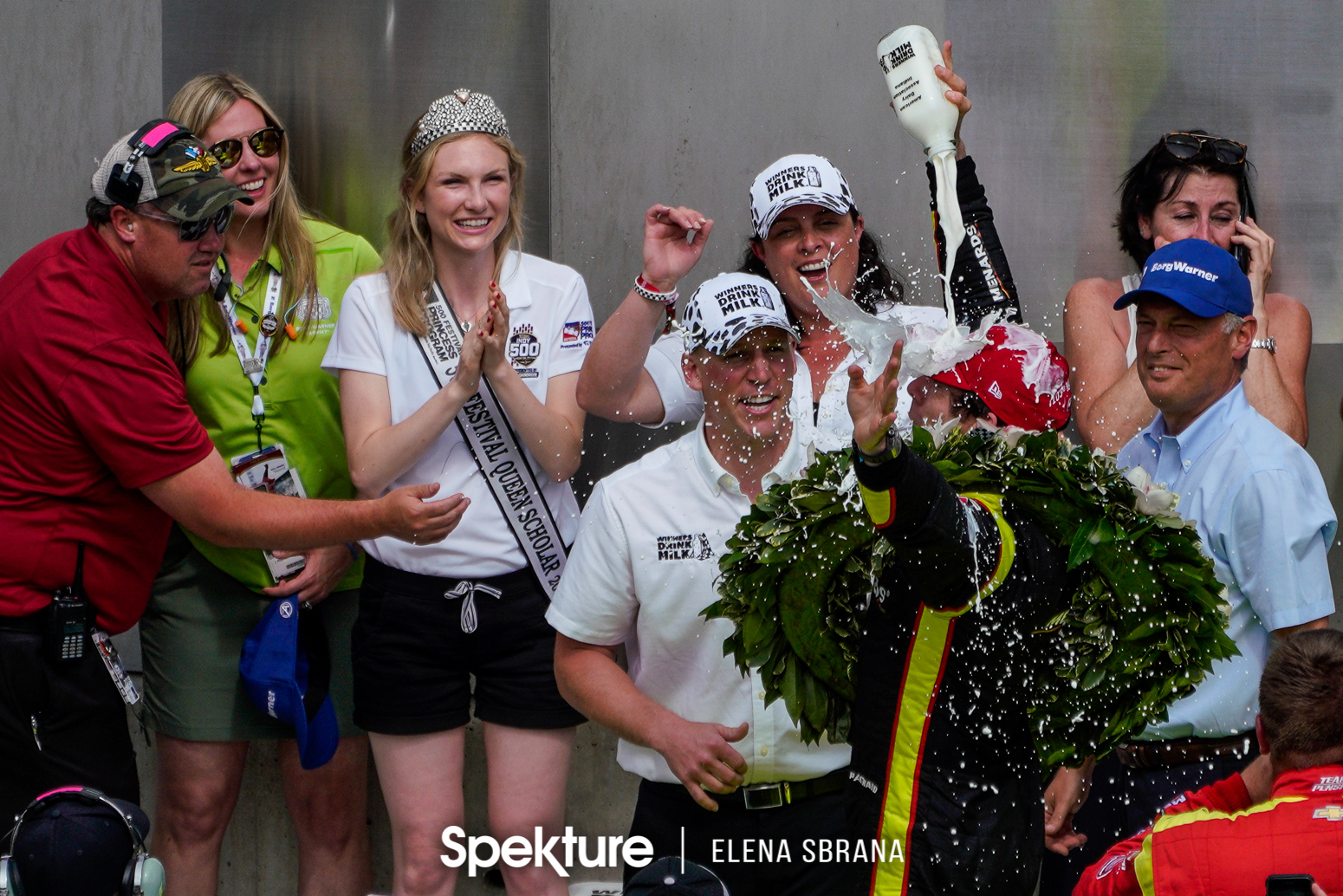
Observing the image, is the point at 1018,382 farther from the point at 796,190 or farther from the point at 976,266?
the point at 796,190

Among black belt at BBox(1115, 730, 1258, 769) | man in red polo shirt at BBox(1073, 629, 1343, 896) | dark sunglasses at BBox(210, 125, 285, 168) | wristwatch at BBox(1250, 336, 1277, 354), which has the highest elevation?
dark sunglasses at BBox(210, 125, 285, 168)

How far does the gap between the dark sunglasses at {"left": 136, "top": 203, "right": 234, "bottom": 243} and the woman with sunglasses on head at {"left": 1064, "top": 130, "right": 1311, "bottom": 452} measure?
2.72 m

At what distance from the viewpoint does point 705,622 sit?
3736mm

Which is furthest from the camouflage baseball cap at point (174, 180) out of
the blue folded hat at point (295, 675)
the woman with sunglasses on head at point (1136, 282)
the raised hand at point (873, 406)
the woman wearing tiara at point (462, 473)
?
the woman with sunglasses on head at point (1136, 282)

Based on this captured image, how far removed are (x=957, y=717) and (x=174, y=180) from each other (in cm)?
257

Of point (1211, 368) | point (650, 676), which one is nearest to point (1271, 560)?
Answer: point (1211, 368)

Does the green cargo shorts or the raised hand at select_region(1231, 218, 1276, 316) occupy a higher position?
the raised hand at select_region(1231, 218, 1276, 316)

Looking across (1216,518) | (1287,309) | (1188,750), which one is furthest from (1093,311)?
(1188,750)

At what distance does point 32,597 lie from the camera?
404 cm

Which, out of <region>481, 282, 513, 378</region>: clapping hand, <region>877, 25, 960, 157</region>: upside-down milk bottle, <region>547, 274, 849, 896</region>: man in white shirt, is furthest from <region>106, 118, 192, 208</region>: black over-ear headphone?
<region>877, 25, 960, 157</region>: upside-down milk bottle

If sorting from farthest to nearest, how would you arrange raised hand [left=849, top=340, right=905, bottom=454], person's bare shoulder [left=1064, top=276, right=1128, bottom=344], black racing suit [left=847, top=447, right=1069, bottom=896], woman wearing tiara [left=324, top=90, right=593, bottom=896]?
1. person's bare shoulder [left=1064, top=276, right=1128, bottom=344]
2. woman wearing tiara [left=324, top=90, right=593, bottom=896]
3. black racing suit [left=847, top=447, right=1069, bottom=896]
4. raised hand [left=849, top=340, right=905, bottom=454]

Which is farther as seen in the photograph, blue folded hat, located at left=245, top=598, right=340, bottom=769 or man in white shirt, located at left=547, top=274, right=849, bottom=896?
blue folded hat, located at left=245, top=598, right=340, bottom=769

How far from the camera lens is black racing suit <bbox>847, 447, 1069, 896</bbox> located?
9.50 feet

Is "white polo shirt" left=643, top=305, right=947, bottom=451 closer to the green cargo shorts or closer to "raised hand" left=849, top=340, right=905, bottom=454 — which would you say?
"raised hand" left=849, top=340, right=905, bottom=454
